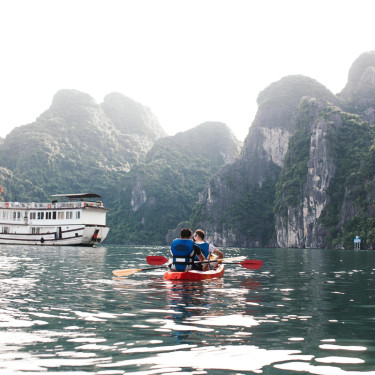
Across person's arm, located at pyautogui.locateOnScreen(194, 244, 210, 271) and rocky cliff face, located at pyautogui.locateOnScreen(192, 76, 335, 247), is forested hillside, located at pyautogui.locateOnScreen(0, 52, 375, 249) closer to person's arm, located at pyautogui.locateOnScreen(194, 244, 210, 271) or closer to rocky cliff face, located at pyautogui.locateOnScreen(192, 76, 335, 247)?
rocky cliff face, located at pyautogui.locateOnScreen(192, 76, 335, 247)

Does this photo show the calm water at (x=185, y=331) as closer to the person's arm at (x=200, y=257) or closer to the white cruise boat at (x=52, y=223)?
the person's arm at (x=200, y=257)

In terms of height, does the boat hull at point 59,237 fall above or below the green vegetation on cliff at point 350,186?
below

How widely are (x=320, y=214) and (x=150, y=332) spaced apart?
128 m

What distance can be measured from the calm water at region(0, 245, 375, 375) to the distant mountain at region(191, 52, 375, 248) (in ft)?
326

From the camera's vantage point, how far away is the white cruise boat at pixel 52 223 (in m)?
71.9

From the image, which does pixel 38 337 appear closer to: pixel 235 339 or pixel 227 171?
pixel 235 339

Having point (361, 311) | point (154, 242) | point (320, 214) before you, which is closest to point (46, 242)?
point (361, 311)

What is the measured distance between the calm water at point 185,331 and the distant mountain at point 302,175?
326 feet

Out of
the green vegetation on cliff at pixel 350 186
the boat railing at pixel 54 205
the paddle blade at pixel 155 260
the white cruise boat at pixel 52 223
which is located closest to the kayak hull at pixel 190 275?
the paddle blade at pixel 155 260

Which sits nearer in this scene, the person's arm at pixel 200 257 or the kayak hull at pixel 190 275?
the kayak hull at pixel 190 275

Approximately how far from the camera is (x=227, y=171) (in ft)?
594

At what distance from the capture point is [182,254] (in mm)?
17984

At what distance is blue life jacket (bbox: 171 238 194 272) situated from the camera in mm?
17797

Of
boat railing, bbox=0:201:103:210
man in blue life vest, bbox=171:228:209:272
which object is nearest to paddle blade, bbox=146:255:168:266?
man in blue life vest, bbox=171:228:209:272
